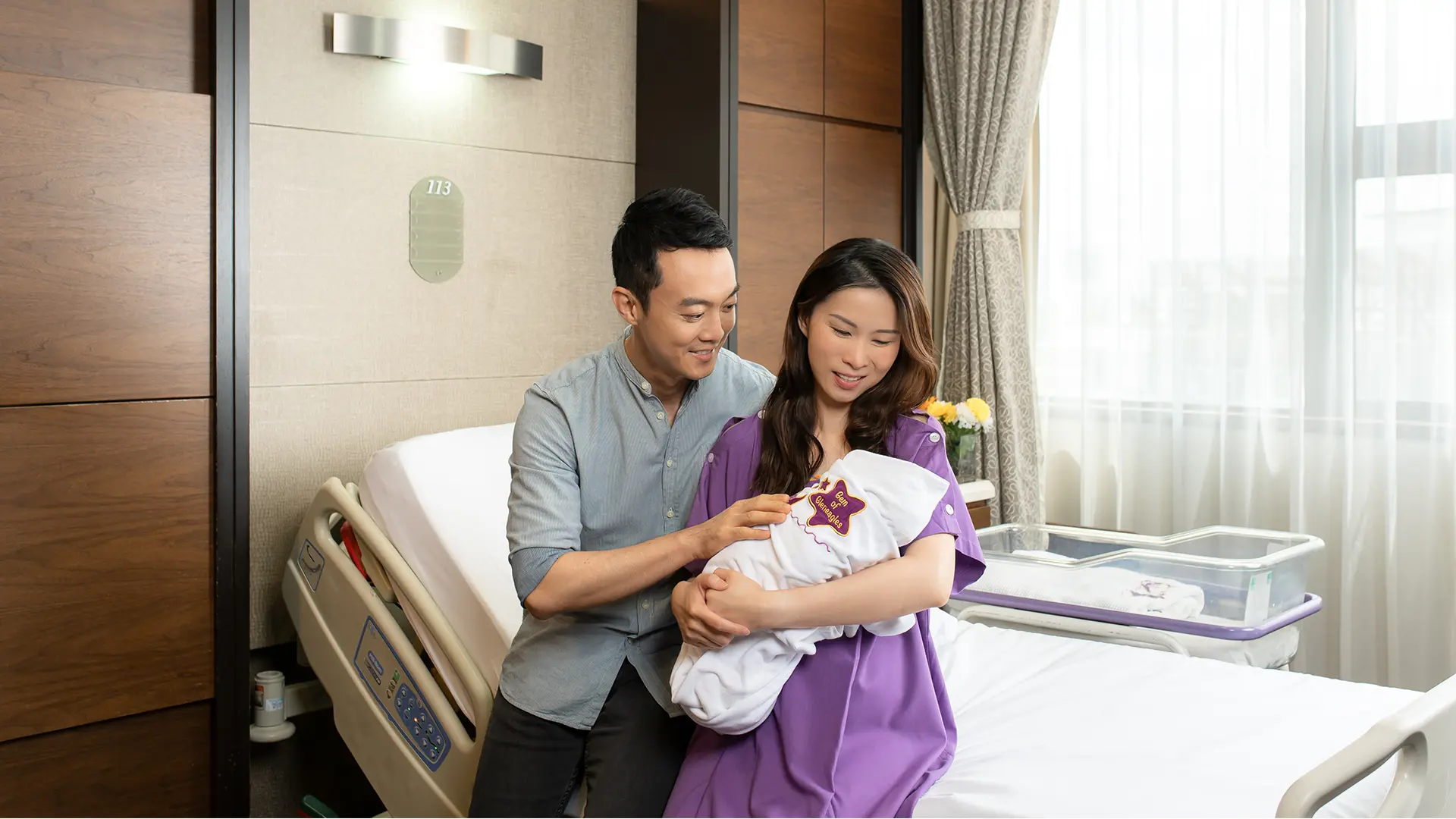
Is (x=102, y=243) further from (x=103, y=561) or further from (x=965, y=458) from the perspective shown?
(x=965, y=458)

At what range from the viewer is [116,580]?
6.66ft

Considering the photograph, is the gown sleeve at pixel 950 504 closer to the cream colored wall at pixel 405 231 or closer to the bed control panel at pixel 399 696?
the bed control panel at pixel 399 696

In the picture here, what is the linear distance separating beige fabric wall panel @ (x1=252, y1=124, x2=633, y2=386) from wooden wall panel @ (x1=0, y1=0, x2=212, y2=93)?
33 centimetres

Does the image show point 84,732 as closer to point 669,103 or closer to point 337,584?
point 337,584

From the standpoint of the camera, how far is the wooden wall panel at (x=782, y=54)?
2996 mm

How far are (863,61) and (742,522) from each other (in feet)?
7.88

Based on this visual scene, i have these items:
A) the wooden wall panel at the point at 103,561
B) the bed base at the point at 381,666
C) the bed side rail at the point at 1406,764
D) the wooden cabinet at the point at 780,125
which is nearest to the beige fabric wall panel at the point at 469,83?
the wooden cabinet at the point at 780,125

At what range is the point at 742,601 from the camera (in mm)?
1287

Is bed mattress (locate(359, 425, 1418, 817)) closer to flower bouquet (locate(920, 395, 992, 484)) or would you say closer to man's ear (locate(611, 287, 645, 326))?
man's ear (locate(611, 287, 645, 326))

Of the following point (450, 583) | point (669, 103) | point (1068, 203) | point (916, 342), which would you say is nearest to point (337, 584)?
point (450, 583)

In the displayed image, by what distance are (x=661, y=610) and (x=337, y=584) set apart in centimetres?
93

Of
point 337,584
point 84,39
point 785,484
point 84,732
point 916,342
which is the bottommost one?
point 84,732

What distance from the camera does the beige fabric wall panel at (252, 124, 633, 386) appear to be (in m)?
2.53

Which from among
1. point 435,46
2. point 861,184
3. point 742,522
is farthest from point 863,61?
point 742,522
